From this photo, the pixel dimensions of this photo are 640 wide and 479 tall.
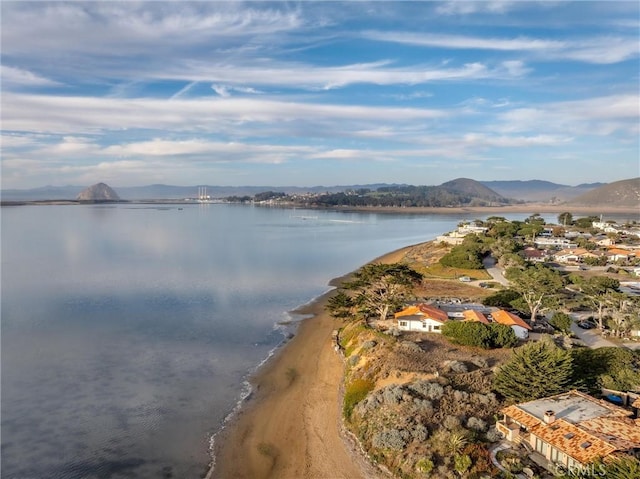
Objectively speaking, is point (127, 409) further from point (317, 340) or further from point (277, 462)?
point (317, 340)

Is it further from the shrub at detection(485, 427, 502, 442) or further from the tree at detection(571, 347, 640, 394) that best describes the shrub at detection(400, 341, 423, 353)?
the shrub at detection(485, 427, 502, 442)

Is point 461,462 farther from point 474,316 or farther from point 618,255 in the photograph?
point 618,255

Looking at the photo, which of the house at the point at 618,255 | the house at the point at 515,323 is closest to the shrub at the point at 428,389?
the house at the point at 515,323

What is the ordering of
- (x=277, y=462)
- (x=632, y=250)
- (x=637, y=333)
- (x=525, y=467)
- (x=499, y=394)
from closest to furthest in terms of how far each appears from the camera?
(x=525, y=467)
(x=277, y=462)
(x=499, y=394)
(x=637, y=333)
(x=632, y=250)

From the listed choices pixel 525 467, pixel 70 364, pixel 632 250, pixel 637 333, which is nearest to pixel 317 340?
pixel 70 364

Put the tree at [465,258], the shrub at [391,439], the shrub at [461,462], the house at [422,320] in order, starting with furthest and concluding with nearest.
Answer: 1. the tree at [465,258]
2. the house at [422,320]
3. the shrub at [391,439]
4. the shrub at [461,462]

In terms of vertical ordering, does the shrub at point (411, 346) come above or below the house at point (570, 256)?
below

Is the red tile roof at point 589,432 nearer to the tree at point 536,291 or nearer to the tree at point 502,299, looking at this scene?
the tree at point 536,291
